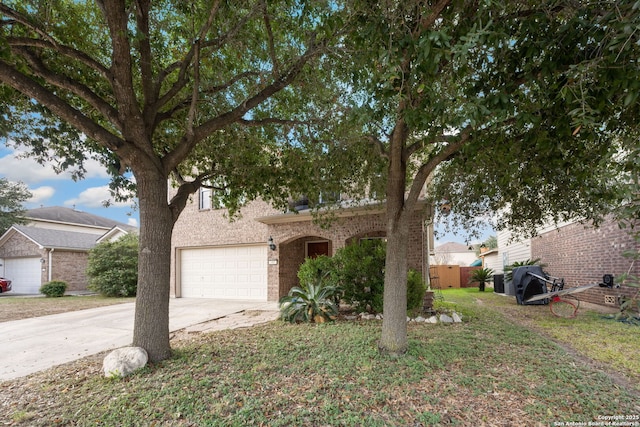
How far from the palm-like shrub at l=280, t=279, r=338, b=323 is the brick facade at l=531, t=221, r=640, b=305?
20.3 ft

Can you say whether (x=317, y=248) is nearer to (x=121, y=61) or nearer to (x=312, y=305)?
(x=312, y=305)

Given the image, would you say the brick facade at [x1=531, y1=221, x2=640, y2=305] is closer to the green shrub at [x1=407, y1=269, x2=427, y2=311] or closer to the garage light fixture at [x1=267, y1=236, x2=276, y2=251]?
the green shrub at [x1=407, y1=269, x2=427, y2=311]

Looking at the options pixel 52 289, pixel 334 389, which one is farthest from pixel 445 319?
pixel 52 289

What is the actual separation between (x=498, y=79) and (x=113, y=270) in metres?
16.8

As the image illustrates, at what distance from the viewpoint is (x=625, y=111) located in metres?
3.49

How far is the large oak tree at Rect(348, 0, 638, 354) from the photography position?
2.86 m

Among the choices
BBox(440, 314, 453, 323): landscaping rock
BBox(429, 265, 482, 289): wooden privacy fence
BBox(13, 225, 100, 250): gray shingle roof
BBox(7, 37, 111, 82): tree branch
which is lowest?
BBox(429, 265, 482, 289): wooden privacy fence

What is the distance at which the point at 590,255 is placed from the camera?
9844mm

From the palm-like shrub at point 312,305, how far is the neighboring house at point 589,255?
584cm

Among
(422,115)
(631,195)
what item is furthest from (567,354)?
(422,115)

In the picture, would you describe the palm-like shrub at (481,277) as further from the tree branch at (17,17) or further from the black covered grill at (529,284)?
the tree branch at (17,17)

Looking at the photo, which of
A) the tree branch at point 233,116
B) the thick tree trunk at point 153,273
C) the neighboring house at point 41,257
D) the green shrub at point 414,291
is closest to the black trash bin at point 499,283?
the green shrub at point 414,291

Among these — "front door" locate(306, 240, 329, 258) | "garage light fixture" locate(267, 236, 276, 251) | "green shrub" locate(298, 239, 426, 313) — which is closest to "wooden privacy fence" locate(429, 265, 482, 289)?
"front door" locate(306, 240, 329, 258)

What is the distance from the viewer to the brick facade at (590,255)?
27.3 feet
